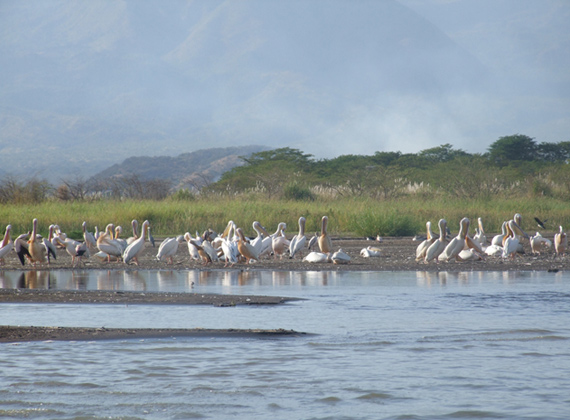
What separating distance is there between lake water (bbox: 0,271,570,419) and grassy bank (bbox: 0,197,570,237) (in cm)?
1287

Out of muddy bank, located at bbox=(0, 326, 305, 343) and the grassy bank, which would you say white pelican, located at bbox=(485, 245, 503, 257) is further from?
muddy bank, located at bbox=(0, 326, 305, 343)

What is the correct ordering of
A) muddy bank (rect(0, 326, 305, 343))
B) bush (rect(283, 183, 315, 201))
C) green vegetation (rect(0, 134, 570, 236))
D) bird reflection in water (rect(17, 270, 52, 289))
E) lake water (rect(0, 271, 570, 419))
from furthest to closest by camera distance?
bush (rect(283, 183, 315, 201)) → green vegetation (rect(0, 134, 570, 236)) → bird reflection in water (rect(17, 270, 52, 289)) → muddy bank (rect(0, 326, 305, 343)) → lake water (rect(0, 271, 570, 419))

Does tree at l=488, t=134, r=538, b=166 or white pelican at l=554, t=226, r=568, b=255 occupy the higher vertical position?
tree at l=488, t=134, r=538, b=166

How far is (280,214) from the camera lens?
2464cm

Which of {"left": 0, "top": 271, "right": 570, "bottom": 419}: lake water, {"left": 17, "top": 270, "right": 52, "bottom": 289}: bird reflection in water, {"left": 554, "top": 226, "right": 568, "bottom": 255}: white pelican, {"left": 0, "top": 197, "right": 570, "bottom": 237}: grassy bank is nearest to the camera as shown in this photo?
{"left": 0, "top": 271, "right": 570, "bottom": 419}: lake water

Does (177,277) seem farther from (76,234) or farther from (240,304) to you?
(76,234)

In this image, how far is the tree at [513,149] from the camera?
65250mm

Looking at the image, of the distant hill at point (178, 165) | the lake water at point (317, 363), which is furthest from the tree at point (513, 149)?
the distant hill at point (178, 165)

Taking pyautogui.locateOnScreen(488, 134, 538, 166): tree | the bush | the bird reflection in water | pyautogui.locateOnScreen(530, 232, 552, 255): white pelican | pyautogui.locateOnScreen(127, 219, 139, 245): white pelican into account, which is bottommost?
the bird reflection in water

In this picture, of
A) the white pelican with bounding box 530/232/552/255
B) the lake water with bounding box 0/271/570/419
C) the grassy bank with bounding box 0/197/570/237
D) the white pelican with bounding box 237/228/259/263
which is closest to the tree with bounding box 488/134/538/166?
the grassy bank with bounding box 0/197/570/237

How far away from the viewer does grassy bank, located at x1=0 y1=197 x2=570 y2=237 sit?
76.3ft

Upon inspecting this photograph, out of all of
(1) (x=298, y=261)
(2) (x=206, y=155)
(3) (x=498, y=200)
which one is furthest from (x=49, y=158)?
(1) (x=298, y=261)

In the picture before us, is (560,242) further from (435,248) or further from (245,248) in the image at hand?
(245,248)

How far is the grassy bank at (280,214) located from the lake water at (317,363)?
1287cm
